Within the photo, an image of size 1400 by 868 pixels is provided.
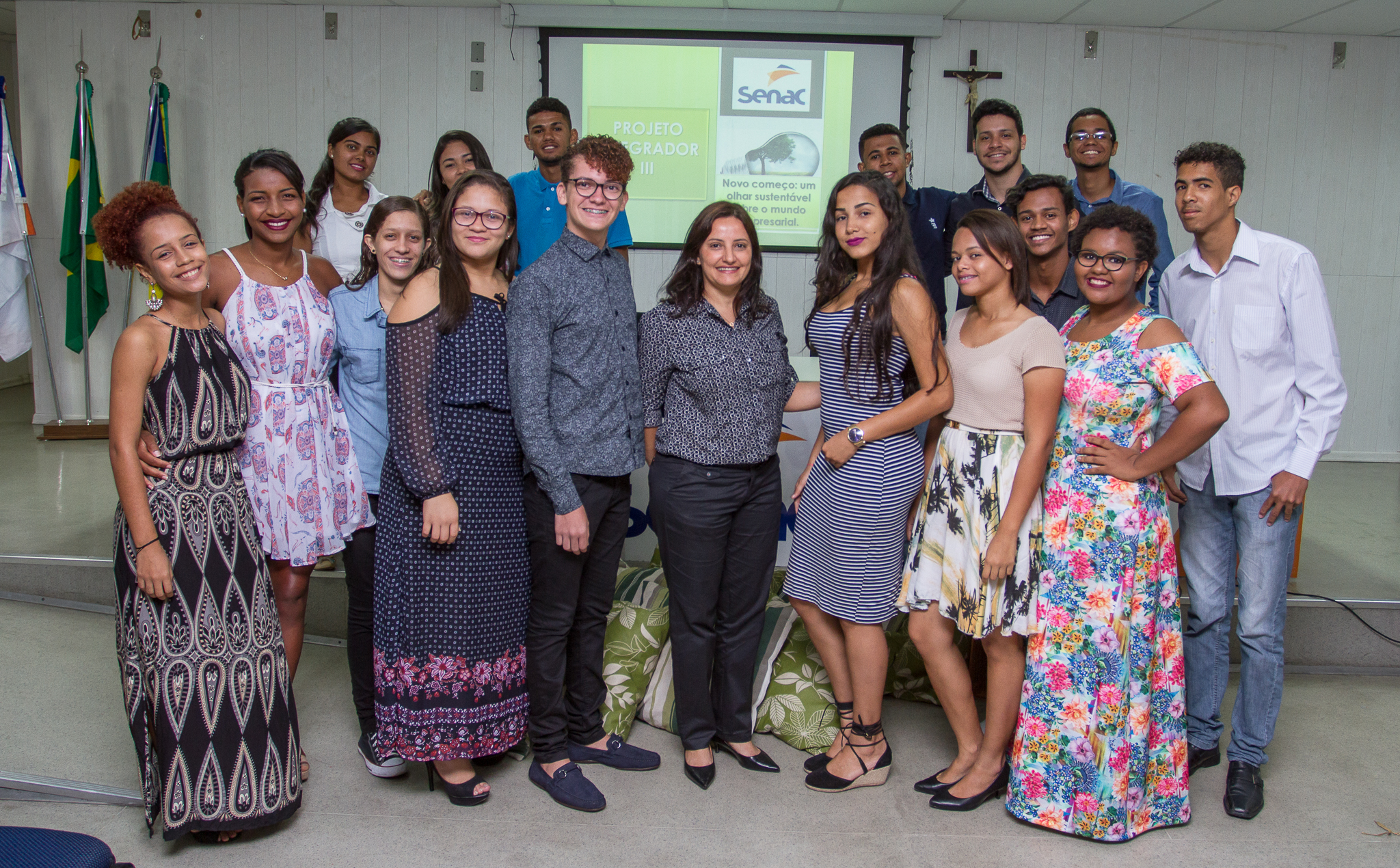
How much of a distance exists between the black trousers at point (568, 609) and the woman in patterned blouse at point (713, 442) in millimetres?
139

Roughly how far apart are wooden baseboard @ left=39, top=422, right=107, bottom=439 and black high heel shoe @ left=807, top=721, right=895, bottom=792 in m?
5.61

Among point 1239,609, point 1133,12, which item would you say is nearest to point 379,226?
point 1239,609

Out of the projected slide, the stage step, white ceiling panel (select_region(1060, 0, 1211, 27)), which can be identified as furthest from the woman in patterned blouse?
white ceiling panel (select_region(1060, 0, 1211, 27))

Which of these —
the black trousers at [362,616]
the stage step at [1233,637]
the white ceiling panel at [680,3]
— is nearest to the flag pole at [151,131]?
the stage step at [1233,637]

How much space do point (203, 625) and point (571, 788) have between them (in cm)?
94

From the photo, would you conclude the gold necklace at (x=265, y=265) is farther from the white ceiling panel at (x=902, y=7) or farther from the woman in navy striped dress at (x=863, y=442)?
the white ceiling panel at (x=902, y=7)

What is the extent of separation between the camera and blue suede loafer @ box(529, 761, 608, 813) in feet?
7.48

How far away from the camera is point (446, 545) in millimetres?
2129

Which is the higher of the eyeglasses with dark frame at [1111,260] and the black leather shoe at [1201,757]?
the eyeglasses with dark frame at [1111,260]

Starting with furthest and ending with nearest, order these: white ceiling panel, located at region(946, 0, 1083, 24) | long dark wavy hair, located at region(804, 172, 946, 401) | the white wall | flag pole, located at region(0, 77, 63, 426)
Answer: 1. the white wall
2. white ceiling panel, located at region(946, 0, 1083, 24)
3. flag pole, located at region(0, 77, 63, 426)
4. long dark wavy hair, located at region(804, 172, 946, 401)

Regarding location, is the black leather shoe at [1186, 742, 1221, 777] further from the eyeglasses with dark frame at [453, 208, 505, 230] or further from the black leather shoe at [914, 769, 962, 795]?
the eyeglasses with dark frame at [453, 208, 505, 230]

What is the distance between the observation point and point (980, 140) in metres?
3.16

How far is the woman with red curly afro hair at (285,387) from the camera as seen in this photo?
7.16ft

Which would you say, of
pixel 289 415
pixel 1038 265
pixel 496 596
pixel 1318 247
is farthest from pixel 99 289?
pixel 1318 247
